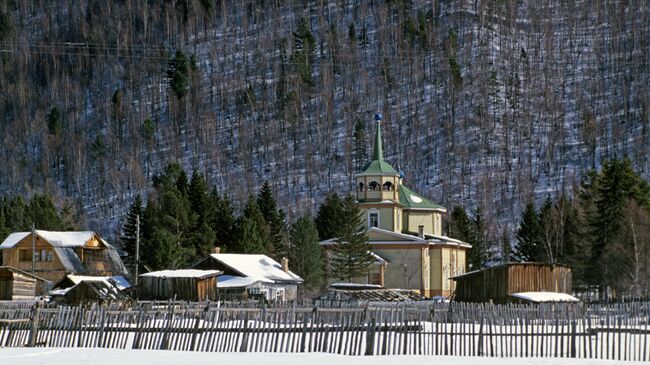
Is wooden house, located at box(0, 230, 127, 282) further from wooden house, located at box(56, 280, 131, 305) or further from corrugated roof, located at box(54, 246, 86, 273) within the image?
wooden house, located at box(56, 280, 131, 305)

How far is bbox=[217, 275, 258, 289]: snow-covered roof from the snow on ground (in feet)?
107

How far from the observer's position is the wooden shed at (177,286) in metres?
58.8

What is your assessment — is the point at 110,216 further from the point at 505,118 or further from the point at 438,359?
the point at 438,359

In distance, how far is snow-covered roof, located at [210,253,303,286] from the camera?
65.6m

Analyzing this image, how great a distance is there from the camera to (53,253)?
8562 cm

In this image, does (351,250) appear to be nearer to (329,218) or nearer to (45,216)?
A: (329,218)

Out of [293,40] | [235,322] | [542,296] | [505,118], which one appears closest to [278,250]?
[542,296]

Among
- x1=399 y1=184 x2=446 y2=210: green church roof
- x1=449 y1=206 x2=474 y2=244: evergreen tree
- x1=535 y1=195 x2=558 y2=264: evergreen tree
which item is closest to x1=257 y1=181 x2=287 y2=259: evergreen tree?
x1=399 y1=184 x2=446 y2=210: green church roof

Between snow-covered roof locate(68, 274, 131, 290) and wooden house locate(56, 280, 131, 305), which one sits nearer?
wooden house locate(56, 280, 131, 305)

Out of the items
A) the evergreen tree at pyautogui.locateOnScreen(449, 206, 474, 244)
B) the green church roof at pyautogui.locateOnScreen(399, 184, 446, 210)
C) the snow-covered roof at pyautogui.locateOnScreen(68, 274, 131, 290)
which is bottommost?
the snow-covered roof at pyautogui.locateOnScreen(68, 274, 131, 290)

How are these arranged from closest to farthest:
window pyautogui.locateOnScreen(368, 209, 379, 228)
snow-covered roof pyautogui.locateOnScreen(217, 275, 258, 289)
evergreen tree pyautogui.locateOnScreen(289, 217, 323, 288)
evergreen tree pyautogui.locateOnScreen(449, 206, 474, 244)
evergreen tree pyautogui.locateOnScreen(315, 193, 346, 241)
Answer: snow-covered roof pyautogui.locateOnScreen(217, 275, 258, 289), evergreen tree pyautogui.locateOnScreen(289, 217, 323, 288), window pyautogui.locateOnScreen(368, 209, 379, 228), evergreen tree pyautogui.locateOnScreen(315, 193, 346, 241), evergreen tree pyautogui.locateOnScreen(449, 206, 474, 244)

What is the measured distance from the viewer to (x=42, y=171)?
16588 cm

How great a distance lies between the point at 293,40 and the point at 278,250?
3807 inches

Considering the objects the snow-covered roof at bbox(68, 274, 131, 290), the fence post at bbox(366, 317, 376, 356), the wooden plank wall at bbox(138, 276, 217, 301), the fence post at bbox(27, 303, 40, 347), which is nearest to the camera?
the fence post at bbox(366, 317, 376, 356)
